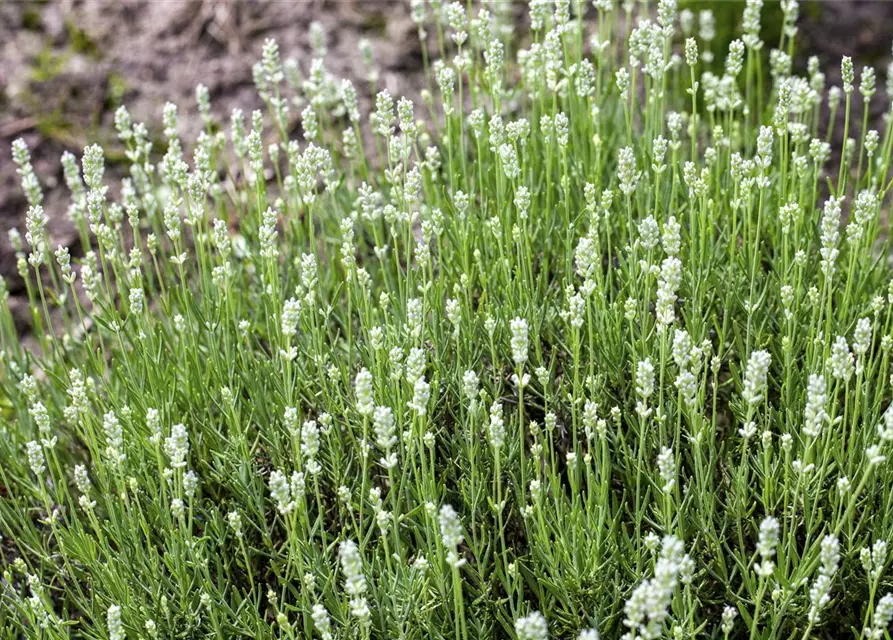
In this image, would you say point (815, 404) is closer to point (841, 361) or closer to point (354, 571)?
point (841, 361)

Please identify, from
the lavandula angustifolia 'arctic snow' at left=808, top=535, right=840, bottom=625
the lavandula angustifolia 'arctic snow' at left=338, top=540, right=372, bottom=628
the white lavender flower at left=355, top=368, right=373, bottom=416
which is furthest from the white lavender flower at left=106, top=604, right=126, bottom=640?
the lavandula angustifolia 'arctic snow' at left=808, top=535, right=840, bottom=625

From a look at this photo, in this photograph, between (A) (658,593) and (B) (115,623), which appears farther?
(B) (115,623)

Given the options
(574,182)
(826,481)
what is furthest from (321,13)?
(826,481)

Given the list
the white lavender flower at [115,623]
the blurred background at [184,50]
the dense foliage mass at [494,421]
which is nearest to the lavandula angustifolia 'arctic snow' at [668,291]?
the dense foliage mass at [494,421]

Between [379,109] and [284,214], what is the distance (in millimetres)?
1123

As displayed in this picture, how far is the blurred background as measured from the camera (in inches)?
200

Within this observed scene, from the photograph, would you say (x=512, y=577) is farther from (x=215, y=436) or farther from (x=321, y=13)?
(x=321, y=13)

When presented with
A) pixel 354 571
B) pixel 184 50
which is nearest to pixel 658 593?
pixel 354 571

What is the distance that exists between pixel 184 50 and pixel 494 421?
409cm

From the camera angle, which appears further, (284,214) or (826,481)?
(284,214)

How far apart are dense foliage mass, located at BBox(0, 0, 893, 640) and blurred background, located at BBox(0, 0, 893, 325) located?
Result: 6.35 ft

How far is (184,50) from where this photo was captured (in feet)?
18.1

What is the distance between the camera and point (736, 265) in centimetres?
292

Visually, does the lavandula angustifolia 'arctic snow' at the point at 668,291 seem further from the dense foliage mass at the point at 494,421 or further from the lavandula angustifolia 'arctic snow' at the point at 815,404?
the lavandula angustifolia 'arctic snow' at the point at 815,404
